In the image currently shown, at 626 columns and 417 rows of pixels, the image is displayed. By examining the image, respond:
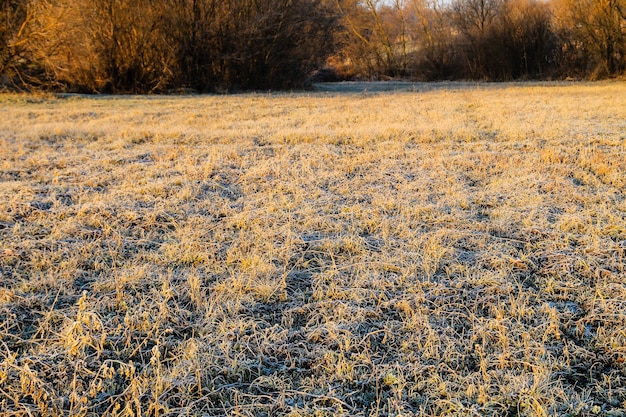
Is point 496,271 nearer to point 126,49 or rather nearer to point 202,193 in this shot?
point 202,193

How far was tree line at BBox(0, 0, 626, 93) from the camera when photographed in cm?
1379

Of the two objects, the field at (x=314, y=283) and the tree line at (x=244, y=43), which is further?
the tree line at (x=244, y=43)

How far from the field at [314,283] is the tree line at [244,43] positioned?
9.53m

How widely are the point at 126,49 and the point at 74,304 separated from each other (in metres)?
15.2

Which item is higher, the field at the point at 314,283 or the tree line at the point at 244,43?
the tree line at the point at 244,43

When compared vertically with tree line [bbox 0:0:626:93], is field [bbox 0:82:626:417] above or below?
below

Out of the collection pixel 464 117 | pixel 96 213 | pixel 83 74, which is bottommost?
pixel 96 213

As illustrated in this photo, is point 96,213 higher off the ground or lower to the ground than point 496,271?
higher

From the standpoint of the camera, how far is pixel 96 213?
390 centimetres

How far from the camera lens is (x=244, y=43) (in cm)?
1705

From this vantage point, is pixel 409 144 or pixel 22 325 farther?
pixel 409 144

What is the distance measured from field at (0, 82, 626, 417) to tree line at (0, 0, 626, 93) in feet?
31.3

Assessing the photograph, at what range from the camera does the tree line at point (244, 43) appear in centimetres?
1379

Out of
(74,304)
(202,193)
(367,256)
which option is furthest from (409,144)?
(74,304)
